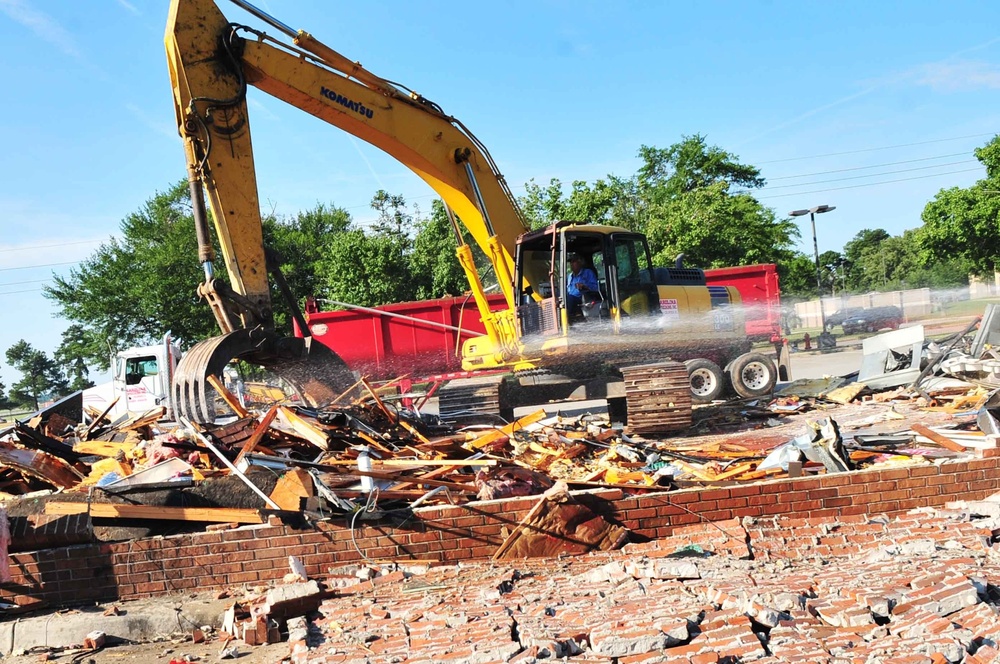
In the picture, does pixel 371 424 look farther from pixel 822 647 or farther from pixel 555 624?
pixel 822 647

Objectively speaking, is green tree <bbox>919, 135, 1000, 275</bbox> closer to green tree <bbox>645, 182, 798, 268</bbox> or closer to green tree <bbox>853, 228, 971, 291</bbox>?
green tree <bbox>853, 228, 971, 291</bbox>

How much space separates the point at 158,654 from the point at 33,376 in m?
73.3

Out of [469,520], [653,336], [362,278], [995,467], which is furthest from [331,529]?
[362,278]

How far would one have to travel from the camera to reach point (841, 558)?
502cm

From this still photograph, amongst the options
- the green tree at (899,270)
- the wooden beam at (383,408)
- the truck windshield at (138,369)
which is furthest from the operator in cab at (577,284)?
the green tree at (899,270)

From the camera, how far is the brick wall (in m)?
5.43

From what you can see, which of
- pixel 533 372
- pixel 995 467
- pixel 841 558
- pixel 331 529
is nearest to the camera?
pixel 841 558

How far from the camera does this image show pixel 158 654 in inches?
186

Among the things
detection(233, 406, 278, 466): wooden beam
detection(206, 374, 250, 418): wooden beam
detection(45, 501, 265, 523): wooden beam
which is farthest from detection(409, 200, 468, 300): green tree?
detection(45, 501, 265, 523): wooden beam

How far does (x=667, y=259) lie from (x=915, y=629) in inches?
1074

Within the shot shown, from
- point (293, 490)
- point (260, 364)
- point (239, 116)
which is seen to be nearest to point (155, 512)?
point (293, 490)

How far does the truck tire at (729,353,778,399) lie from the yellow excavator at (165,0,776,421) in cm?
2

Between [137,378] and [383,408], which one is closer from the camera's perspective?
[383,408]

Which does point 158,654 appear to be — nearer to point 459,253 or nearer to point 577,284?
point 577,284
